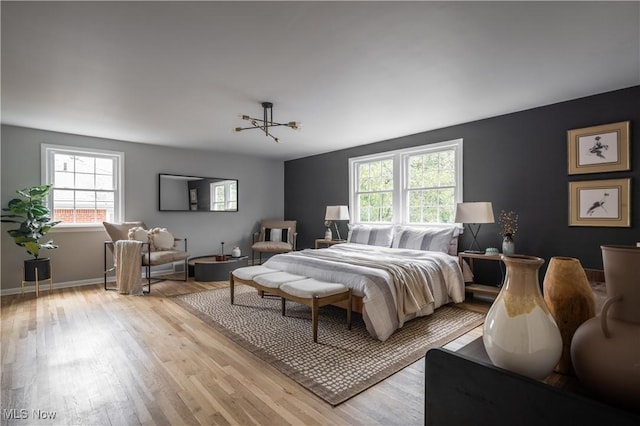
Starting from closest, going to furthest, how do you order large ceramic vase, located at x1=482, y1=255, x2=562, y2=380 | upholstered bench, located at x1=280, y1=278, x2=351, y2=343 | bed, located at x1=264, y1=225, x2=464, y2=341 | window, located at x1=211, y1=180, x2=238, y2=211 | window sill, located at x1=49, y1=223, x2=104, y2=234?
large ceramic vase, located at x1=482, y1=255, x2=562, y2=380 < upholstered bench, located at x1=280, y1=278, x2=351, y2=343 < bed, located at x1=264, y1=225, x2=464, y2=341 < window sill, located at x1=49, y1=223, x2=104, y2=234 < window, located at x1=211, y1=180, x2=238, y2=211

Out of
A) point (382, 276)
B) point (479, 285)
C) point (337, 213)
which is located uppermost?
point (337, 213)

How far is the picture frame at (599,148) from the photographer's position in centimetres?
327

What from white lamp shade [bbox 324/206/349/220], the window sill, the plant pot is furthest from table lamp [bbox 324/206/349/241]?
the plant pot

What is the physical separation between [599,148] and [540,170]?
57cm

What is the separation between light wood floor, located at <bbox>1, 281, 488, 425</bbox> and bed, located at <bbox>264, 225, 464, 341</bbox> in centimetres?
55

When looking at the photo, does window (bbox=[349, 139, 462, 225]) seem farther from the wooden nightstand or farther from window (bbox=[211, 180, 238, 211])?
window (bbox=[211, 180, 238, 211])

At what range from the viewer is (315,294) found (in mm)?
2967

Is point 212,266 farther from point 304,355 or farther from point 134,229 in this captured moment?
point 304,355

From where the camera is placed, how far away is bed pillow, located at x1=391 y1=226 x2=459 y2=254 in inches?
172

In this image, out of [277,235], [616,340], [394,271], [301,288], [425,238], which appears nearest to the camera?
[616,340]

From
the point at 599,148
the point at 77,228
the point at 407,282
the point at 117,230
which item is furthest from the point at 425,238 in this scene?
the point at 77,228
